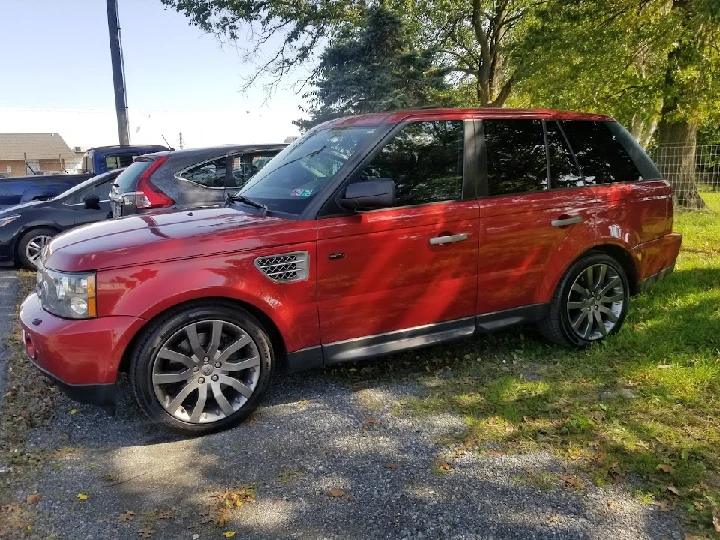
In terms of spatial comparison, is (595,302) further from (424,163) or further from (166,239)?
(166,239)

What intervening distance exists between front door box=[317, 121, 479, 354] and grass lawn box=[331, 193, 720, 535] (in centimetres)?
54

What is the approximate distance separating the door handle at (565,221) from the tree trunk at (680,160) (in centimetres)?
911

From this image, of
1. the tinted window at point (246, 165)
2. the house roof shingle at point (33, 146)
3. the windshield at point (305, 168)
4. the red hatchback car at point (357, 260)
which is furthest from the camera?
the house roof shingle at point (33, 146)

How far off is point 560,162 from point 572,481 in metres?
2.46

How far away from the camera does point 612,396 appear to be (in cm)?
378

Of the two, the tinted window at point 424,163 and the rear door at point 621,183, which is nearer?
the tinted window at point 424,163

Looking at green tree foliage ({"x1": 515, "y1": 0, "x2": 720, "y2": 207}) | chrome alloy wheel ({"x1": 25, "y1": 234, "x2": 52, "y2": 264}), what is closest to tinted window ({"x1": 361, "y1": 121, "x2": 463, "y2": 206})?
chrome alloy wheel ({"x1": 25, "y1": 234, "x2": 52, "y2": 264})

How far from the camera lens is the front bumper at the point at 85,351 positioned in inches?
121

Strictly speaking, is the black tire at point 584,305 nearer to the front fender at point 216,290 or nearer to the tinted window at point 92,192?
the front fender at point 216,290

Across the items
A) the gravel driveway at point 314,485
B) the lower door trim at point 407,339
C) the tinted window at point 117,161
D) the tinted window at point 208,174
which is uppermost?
the tinted window at point 117,161

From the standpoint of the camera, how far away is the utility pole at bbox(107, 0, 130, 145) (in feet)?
44.0

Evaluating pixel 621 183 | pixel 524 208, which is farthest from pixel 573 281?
pixel 621 183

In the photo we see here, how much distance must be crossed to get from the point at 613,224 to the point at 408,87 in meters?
13.4

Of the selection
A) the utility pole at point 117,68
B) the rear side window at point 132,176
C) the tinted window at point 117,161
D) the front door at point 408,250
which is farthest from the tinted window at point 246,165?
the utility pole at point 117,68
